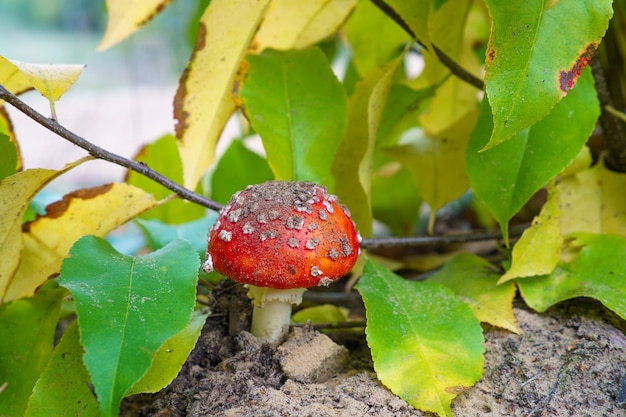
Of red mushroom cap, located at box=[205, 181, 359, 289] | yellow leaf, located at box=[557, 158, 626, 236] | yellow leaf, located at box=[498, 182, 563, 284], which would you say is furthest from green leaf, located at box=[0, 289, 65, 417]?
yellow leaf, located at box=[557, 158, 626, 236]

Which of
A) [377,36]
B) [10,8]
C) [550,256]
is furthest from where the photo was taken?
[10,8]

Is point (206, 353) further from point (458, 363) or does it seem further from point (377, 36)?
point (377, 36)

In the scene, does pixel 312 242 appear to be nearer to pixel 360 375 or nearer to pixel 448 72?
pixel 360 375

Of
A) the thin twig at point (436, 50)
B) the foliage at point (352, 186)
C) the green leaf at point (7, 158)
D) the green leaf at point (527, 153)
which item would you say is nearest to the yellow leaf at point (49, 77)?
the foliage at point (352, 186)

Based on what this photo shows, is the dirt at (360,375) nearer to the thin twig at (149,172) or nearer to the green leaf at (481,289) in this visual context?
the green leaf at (481,289)

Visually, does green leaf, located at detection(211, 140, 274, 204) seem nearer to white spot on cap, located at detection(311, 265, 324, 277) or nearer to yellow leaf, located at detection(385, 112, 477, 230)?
yellow leaf, located at detection(385, 112, 477, 230)

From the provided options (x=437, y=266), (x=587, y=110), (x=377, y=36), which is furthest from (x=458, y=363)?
(x=377, y=36)

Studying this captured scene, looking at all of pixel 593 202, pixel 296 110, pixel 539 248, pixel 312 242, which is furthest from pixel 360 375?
pixel 593 202
